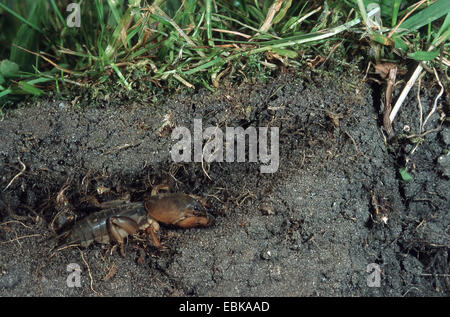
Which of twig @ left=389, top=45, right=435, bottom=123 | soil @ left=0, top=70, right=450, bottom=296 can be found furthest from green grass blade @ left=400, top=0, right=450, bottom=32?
soil @ left=0, top=70, right=450, bottom=296

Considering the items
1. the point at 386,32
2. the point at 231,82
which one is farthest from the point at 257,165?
the point at 386,32

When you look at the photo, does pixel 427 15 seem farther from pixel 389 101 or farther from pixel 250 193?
pixel 250 193

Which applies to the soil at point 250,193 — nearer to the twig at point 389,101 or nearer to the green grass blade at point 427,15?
the twig at point 389,101

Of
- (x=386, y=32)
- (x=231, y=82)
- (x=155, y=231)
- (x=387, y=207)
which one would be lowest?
(x=155, y=231)

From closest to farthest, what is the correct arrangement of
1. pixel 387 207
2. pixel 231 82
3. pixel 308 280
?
pixel 308 280 → pixel 387 207 → pixel 231 82

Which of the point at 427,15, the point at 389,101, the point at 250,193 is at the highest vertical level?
the point at 427,15

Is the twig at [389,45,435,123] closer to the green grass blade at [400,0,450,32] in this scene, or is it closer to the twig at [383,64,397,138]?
the twig at [383,64,397,138]

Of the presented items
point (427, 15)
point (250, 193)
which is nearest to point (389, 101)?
point (427, 15)

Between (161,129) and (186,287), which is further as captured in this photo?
(161,129)

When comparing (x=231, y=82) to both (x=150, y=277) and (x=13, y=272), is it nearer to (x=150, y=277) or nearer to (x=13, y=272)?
(x=150, y=277)
